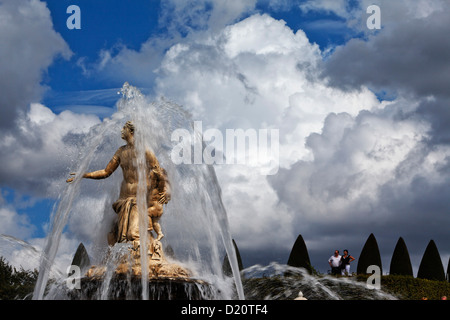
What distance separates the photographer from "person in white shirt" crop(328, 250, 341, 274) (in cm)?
2258

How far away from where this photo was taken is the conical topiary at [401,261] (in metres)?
30.5

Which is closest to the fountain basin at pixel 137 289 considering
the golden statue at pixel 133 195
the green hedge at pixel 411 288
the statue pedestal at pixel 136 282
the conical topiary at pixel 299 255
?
the statue pedestal at pixel 136 282

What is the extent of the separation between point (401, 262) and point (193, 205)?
20783 mm

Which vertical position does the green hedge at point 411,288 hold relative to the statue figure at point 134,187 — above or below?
below

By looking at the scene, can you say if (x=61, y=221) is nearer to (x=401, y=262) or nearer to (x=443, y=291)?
(x=443, y=291)

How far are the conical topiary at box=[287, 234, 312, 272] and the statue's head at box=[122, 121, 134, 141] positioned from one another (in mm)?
17893

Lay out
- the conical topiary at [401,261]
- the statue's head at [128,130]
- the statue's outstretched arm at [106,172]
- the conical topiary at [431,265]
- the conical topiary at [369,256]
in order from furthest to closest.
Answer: the conical topiary at [401,261], the conical topiary at [431,265], the conical topiary at [369,256], the statue's outstretched arm at [106,172], the statue's head at [128,130]

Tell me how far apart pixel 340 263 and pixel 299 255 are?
6534 millimetres

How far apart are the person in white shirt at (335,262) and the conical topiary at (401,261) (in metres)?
9.28

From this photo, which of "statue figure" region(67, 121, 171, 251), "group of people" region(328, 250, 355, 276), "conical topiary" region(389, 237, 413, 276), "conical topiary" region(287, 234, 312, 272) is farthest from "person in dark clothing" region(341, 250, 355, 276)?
"statue figure" region(67, 121, 171, 251)

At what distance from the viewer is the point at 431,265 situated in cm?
3030

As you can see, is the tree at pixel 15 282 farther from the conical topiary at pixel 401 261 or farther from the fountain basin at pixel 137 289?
the conical topiary at pixel 401 261

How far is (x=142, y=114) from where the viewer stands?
1312 centimetres
